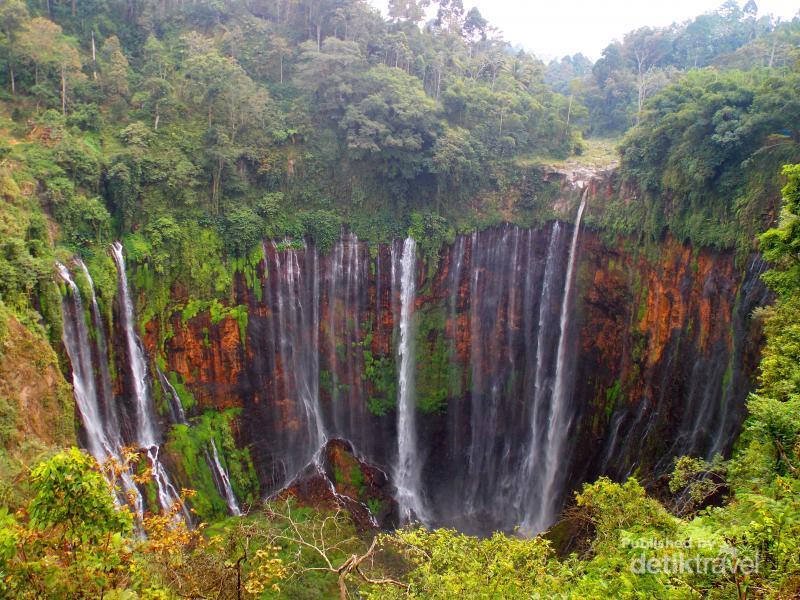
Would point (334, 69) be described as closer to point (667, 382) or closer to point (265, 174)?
point (265, 174)

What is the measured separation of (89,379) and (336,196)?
32.2 feet

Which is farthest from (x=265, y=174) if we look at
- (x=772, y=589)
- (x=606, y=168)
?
(x=772, y=589)

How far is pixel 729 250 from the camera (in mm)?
13484

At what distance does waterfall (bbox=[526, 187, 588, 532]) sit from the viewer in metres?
17.8

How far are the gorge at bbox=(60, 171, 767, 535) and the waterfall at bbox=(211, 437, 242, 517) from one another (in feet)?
0.15

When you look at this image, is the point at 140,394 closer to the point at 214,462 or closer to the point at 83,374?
the point at 83,374

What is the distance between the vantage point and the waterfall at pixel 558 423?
58.5ft

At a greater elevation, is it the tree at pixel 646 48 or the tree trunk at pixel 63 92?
the tree at pixel 646 48

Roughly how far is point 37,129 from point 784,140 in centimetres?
2030

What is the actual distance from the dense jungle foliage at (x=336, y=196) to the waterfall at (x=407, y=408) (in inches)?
49.3

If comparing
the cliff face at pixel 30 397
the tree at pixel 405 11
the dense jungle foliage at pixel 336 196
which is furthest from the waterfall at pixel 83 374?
the tree at pixel 405 11

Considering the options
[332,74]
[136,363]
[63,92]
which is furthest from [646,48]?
[136,363]

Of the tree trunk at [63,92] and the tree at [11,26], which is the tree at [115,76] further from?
the tree at [11,26]

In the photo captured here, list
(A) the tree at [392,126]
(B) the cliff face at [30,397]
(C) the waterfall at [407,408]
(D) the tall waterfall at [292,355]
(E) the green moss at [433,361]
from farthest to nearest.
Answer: (E) the green moss at [433,361], (C) the waterfall at [407,408], (A) the tree at [392,126], (D) the tall waterfall at [292,355], (B) the cliff face at [30,397]
